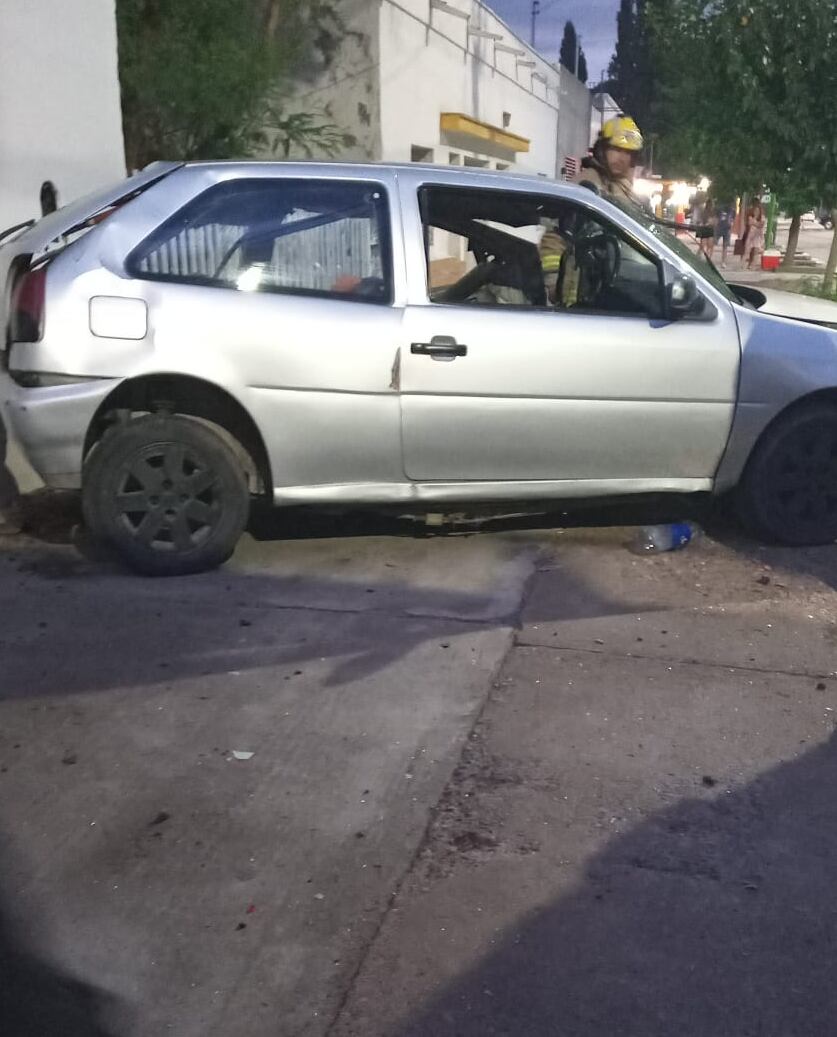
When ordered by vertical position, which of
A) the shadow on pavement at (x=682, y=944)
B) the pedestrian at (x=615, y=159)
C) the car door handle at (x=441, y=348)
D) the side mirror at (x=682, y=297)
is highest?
the pedestrian at (x=615, y=159)

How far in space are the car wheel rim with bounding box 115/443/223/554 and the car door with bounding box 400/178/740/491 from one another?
899 mm

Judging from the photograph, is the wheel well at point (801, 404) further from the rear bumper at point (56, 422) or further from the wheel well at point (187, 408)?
the rear bumper at point (56, 422)

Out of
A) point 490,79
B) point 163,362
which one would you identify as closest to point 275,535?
point 163,362

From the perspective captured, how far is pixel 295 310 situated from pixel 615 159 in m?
2.87

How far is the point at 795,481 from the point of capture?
583 cm

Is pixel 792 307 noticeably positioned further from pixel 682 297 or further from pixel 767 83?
pixel 767 83

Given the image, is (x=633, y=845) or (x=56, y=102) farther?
(x=56, y=102)

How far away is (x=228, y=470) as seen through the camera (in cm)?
529

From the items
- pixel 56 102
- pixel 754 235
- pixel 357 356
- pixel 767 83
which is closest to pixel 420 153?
pixel 767 83

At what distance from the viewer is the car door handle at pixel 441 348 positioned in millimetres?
5211

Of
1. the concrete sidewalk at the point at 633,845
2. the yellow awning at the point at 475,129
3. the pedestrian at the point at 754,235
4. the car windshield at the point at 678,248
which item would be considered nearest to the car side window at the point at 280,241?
the car windshield at the point at 678,248

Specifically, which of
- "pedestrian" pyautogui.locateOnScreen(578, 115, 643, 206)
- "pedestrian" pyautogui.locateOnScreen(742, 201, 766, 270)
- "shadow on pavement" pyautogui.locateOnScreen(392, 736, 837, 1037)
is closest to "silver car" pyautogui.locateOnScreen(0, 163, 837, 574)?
"pedestrian" pyautogui.locateOnScreen(578, 115, 643, 206)

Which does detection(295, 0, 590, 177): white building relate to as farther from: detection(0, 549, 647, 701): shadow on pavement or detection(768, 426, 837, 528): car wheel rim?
detection(0, 549, 647, 701): shadow on pavement

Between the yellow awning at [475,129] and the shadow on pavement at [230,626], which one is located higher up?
the yellow awning at [475,129]
